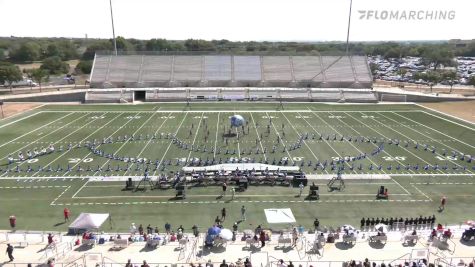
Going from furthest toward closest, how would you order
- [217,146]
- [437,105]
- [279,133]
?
[437,105]
[279,133]
[217,146]

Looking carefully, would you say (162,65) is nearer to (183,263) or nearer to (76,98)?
(76,98)

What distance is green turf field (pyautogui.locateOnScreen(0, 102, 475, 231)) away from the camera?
22469 millimetres

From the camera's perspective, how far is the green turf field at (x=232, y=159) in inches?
885

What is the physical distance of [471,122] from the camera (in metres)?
45.7

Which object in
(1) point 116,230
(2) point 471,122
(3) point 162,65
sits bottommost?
(1) point 116,230

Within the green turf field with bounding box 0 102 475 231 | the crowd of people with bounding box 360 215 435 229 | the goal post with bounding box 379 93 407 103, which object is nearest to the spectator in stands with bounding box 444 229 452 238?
the crowd of people with bounding box 360 215 435 229

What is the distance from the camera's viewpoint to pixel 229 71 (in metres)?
74.5

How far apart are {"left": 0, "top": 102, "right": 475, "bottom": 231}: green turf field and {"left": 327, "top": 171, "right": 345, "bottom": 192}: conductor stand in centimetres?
45

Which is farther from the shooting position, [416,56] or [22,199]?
[416,56]

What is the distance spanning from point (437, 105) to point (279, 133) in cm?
3142

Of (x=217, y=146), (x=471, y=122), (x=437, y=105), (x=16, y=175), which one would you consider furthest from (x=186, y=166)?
(x=437, y=105)

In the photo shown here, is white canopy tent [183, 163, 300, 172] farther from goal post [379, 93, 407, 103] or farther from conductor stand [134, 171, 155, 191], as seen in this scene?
goal post [379, 93, 407, 103]

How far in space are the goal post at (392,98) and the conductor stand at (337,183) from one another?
39.4 meters

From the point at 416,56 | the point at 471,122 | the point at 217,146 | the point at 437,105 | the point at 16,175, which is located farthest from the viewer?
the point at 416,56
